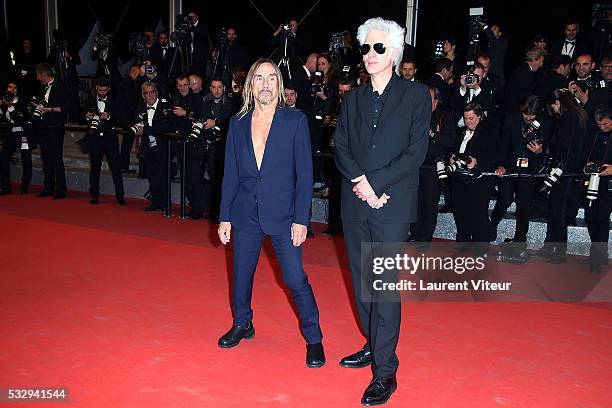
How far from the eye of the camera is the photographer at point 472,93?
6.84m

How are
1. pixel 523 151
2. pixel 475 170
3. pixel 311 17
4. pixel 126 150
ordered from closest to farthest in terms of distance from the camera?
pixel 475 170 → pixel 523 151 → pixel 126 150 → pixel 311 17

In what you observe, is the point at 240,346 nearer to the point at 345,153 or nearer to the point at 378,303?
the point at 378,303

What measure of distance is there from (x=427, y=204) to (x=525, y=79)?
219 cm

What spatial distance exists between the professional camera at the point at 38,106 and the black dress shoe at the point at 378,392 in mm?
7200

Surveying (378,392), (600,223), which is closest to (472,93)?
(600,223)

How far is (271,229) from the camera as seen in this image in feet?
11.1

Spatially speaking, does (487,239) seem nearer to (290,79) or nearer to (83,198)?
(290,79)

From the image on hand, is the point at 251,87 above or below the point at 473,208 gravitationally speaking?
above

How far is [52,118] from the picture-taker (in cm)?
884

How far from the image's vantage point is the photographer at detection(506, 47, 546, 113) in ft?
24.2

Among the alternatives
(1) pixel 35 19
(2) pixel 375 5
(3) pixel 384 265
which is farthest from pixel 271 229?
(1) pixel 35 19

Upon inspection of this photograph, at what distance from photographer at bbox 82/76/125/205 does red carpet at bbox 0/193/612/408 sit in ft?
9.61

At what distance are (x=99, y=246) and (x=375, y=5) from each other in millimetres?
4591

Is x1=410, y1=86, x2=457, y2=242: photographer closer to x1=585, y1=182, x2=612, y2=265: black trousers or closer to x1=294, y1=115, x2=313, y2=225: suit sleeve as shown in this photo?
x1=585, y1=182, x2=612, y2=265: black trousers
